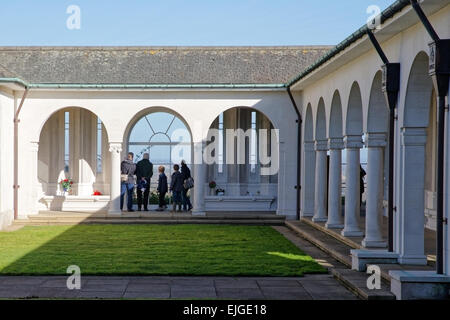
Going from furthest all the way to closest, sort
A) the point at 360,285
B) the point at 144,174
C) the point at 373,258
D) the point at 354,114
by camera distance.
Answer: the point at 144,174 → the point at 354,114 → the point at 373,258 → the point at 360,285

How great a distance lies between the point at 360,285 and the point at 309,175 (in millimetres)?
11353

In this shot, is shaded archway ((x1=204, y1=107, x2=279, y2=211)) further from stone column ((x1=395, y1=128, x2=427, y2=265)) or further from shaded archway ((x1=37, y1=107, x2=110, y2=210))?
stone column ((x1=395, y1=128, x2=427, y2=265))

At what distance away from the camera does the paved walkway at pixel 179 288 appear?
1052 centimetres

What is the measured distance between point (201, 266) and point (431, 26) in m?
5.52

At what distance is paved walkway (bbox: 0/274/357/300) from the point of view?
10.5m

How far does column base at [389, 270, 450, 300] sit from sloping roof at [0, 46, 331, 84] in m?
13.7

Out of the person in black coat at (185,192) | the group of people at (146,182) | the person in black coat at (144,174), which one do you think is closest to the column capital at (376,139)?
the group of people at (146,182)

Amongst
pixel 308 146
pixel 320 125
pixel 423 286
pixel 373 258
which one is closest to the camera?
pixel 423 286

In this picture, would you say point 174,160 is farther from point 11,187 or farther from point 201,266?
point 201,266

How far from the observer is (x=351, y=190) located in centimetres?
1636

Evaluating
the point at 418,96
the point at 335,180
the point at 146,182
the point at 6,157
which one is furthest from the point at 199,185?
the point at 418,96

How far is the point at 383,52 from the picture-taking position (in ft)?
42.9

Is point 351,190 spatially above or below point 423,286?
above

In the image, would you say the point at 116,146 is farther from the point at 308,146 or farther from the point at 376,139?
the point at 376,139
